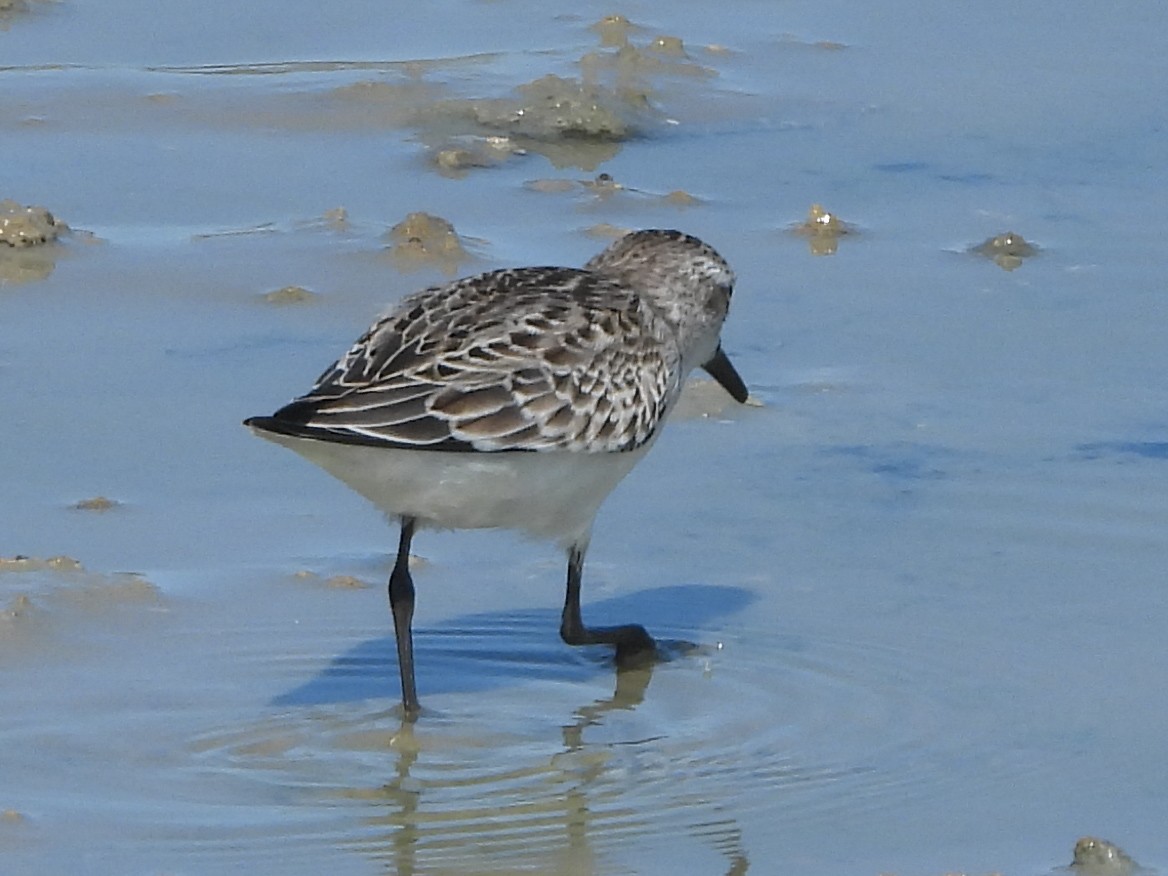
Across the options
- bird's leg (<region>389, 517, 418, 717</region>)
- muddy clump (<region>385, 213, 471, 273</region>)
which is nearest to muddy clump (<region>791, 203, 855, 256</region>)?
muddy clump (<region>385, 213, 471, 273</region>)

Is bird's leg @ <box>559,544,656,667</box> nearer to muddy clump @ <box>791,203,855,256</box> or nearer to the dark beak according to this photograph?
the dark beak

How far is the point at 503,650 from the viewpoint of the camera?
21.4 ft

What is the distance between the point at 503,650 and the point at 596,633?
0.26 m

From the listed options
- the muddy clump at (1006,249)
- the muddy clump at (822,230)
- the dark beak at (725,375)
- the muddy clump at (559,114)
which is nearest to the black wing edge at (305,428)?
the dark beak at (725,375)

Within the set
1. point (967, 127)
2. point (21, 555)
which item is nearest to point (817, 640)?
point (21, 555)

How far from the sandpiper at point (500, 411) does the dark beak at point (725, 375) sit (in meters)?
0.54

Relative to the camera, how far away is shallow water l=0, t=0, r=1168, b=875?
18.2 feet

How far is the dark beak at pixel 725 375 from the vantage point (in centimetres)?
739

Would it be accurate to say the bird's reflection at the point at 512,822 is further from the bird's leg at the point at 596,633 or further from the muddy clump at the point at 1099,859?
the muddy clump at the point at 1099,859

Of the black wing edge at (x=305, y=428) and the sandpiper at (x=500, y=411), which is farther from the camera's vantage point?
the sandpiper at (x=500, y=411)

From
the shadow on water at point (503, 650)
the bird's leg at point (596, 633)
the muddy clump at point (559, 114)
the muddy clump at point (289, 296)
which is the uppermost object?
the muddy clump at point (559, 114)

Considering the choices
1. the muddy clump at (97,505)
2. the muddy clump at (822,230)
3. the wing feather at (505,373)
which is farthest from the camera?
the muddy clump at (822,230)

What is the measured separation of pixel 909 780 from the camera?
5617 millimetres

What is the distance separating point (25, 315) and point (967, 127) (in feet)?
13.4
